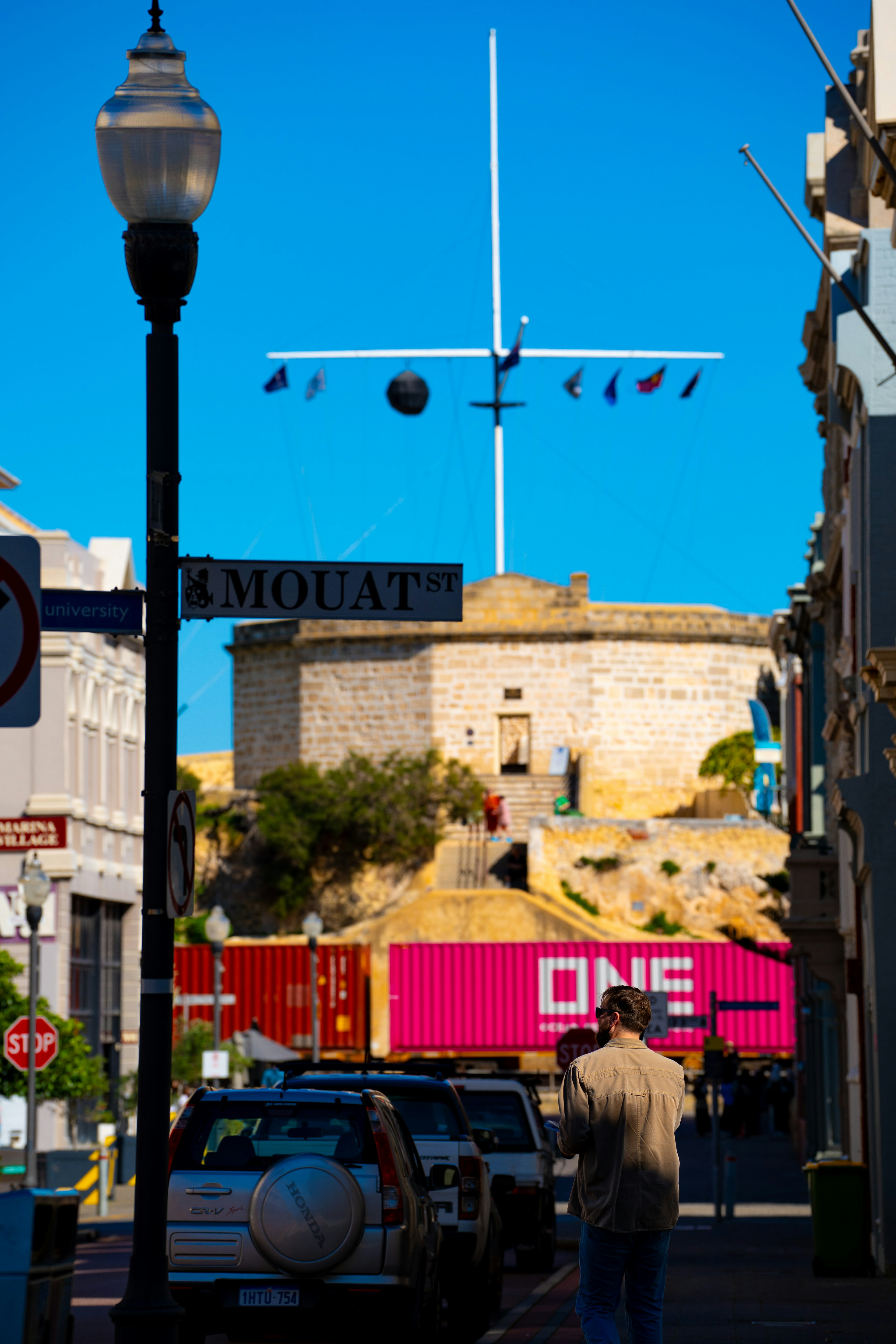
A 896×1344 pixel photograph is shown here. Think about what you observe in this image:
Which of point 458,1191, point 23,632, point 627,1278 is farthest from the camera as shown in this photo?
point 458,1191

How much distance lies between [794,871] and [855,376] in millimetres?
11032

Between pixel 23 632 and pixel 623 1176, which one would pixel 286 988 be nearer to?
pixel 623 1176

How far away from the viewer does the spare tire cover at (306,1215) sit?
32.1 feet

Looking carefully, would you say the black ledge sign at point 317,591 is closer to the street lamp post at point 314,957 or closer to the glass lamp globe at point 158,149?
the glass lamp globe at point 158,149

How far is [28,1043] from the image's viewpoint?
23.3 meters

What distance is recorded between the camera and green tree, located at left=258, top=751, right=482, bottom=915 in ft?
198

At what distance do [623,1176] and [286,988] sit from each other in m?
43.8

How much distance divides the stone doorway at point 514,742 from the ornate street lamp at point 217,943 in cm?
3486

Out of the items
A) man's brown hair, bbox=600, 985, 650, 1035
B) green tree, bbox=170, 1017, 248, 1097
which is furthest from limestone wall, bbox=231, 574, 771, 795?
man's brown hair, bbox=600, 985, 650, 1035

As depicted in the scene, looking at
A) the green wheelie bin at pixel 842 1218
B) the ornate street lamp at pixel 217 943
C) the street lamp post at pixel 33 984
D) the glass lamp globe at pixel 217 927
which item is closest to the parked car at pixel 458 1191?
the green wheelie bin at pixel 842 1218

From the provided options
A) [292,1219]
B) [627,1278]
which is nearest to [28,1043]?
[292,1219]

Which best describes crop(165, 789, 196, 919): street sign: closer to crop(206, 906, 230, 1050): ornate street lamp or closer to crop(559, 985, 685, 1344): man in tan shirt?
crop(559, 985, 685, 1344): man in tan shirt

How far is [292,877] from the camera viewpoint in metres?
61.5

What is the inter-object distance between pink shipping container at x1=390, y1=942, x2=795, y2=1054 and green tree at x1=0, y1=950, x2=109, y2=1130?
19600mm
